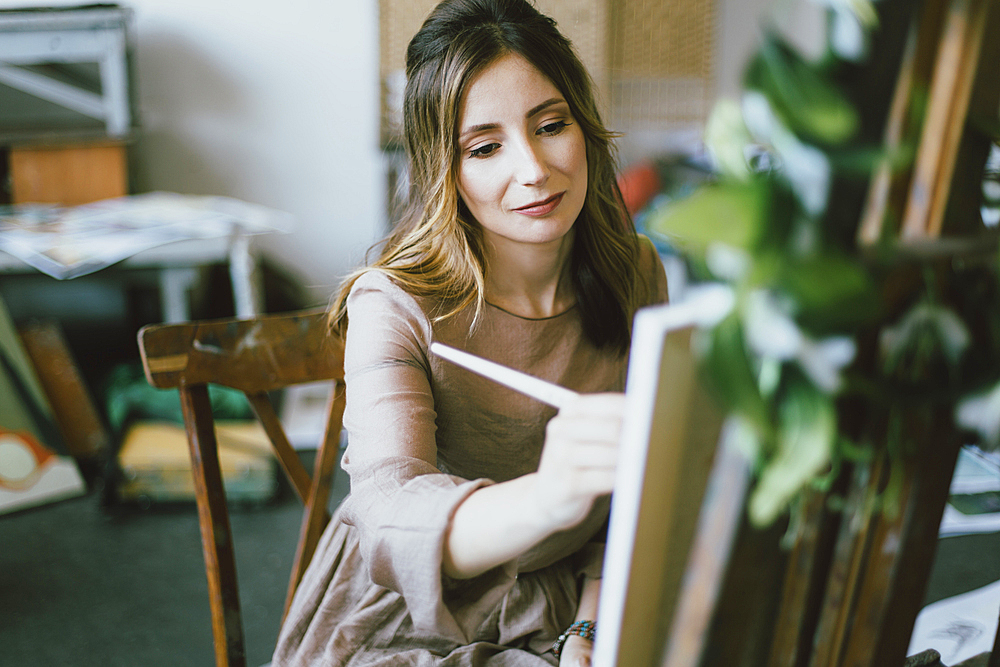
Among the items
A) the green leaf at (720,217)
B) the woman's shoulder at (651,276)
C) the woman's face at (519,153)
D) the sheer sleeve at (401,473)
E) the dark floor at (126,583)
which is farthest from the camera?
the dark floor at (126,583)

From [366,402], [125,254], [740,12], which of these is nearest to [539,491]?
[366,402]

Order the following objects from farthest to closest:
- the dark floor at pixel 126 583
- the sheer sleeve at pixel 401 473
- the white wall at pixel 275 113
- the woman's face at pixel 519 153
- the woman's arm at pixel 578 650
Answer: the white wall at pixel 275 113 < the dark floor at pixel 126 583 < the woman's face at pixel 519 153 < the woman's arm at pixel 578 650 < the sheer sleeve at pixel 401 473

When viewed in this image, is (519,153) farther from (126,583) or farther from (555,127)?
(126,583)

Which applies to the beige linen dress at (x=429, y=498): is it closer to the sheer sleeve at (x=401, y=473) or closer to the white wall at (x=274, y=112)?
the sheer sleeve at (x=401, y=473)

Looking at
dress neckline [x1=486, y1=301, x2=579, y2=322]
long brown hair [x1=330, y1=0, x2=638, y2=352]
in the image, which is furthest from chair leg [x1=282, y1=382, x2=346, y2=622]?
dress neckline [x1=486, y1=301, x2=579, y2=322]

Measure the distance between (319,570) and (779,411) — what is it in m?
0.65

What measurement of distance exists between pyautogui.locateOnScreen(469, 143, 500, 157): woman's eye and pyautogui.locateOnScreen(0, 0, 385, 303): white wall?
158cm

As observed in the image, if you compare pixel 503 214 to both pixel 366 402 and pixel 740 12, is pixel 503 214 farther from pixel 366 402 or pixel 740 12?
pixel 740 12

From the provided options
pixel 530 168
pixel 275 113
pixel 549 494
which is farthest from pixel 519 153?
pixel 275 113

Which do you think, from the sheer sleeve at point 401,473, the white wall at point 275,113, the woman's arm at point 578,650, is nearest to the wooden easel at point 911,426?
the sheer sleeve at point 401,473

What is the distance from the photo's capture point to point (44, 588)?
156 centimetres

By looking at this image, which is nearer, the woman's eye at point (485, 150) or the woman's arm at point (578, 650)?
the woman's arm at point (578, 650)

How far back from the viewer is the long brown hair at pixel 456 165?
32.0 inches

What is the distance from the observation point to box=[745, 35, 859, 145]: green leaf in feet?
0.94
